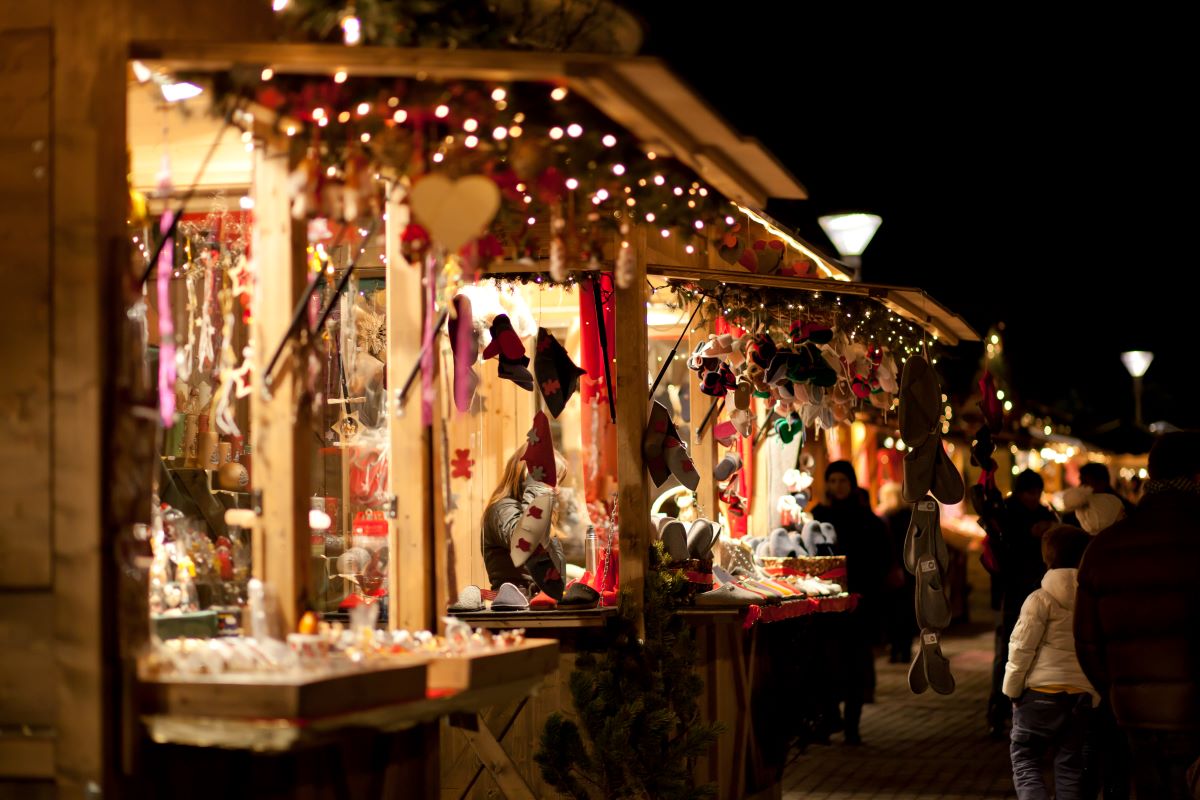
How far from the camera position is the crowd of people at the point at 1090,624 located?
579 centimetres

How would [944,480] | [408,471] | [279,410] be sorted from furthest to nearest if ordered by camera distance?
[944,480], [408,471], [279,410]

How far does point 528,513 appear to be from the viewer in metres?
7.79

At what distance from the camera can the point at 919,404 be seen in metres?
9.06

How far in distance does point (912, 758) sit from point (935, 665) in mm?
2038

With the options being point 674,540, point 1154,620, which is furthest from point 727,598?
point 1154,620

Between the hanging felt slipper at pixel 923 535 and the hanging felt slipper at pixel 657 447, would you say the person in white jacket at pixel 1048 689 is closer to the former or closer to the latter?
the hanging felt slipper at pixel 923 535

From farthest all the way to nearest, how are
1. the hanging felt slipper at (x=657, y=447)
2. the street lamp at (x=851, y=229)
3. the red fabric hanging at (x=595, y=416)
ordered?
the street lamp at (x=851, y=229) → the red fabric hanging at (x=595, y=416) → the hanging felt slipper at (x=657, y=447)

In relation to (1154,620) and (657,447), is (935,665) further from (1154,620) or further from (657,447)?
(1154,620)

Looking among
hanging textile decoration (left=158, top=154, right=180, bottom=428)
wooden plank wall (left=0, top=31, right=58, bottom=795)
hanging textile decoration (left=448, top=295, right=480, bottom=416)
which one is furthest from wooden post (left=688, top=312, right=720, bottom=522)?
wooden plank wall (left=0, top=31, right=58, bottom=795)

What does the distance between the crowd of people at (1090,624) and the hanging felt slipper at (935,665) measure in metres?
0.78

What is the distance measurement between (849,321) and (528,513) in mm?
2774

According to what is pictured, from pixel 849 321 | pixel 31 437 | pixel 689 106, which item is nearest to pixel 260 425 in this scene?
pixel 31 437

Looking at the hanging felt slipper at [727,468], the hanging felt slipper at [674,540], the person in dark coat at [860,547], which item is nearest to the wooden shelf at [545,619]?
the hanging felt slipper at [674,540]

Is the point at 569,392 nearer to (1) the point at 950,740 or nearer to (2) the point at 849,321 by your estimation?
(2) the point at 849,321
